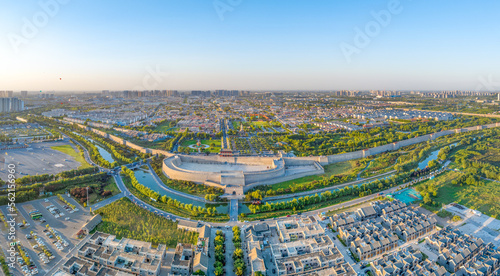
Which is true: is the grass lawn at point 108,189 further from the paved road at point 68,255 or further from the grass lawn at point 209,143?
the grass lawn at point 209,143

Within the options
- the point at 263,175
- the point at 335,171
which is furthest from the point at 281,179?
the point at 335,171

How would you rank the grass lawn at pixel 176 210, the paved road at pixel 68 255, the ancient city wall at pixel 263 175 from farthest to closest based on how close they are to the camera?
the ancient city wall at pixel 263 175
the grass lawn at pixel 176 210
the paved road at pixel 68 255

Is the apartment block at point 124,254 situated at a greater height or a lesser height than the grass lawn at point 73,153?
lesser

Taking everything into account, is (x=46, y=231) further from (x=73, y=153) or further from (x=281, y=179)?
(x=73, y=153)

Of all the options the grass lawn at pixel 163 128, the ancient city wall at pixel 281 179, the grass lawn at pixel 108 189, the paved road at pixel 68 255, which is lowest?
the paved road at pixel 68 255

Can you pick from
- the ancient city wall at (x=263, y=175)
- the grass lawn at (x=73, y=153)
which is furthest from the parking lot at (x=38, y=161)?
the ancient city wall at (x=263, y=175)

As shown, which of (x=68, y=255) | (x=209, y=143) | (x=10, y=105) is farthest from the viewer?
(x=10, y=105)

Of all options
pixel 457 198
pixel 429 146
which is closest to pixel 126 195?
pixel 457 198
